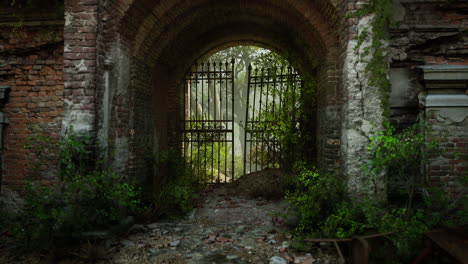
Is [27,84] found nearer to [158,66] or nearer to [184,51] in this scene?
[158,66]

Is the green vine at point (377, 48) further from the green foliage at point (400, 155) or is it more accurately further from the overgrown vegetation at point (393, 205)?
the overgrown vegetation at point (393, 205)

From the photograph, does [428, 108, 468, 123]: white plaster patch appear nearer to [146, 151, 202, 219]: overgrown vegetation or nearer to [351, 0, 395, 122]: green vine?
[351, 0, 395, 122]: green vine

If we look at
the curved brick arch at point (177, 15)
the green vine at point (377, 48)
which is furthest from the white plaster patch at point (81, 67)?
the green vine at point (377, 48)

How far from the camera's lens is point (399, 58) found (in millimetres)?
3887

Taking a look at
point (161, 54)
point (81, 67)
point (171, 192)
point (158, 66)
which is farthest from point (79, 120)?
point (158, 66)

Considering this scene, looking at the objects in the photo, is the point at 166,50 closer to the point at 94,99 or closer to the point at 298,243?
the point at 94,99

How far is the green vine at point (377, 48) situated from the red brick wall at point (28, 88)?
187 inches

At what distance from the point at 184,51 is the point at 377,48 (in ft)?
14.8

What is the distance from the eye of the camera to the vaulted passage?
168 inches

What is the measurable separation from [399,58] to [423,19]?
643mm

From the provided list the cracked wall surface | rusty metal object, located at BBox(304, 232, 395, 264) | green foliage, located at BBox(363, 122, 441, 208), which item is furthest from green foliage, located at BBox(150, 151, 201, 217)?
green foliage, located at BBox(363, 122, 441, 208)

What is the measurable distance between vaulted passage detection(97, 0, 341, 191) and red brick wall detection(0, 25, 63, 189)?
121cm

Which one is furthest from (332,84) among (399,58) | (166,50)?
(166,50)

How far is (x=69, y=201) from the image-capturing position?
3451 mm
